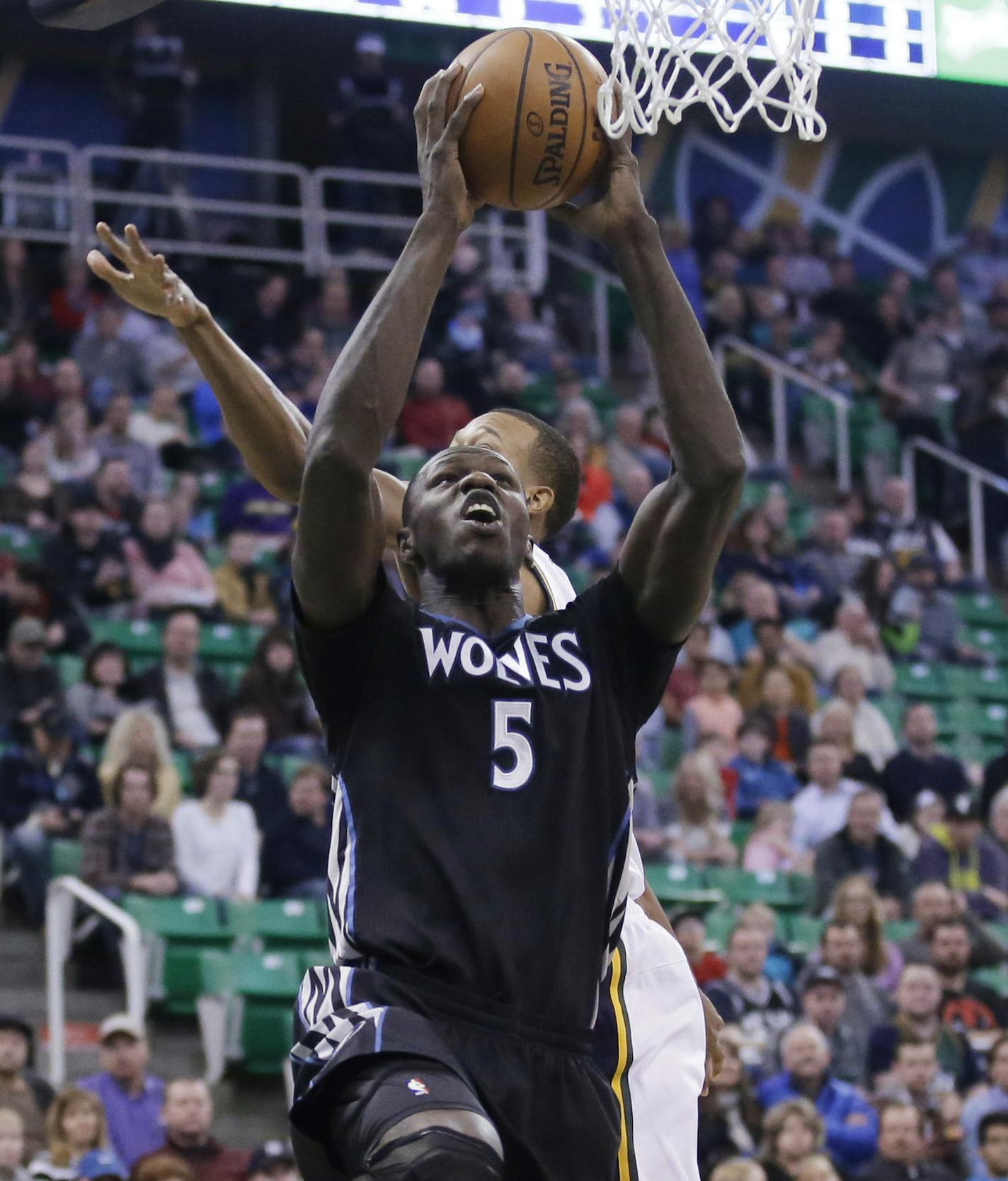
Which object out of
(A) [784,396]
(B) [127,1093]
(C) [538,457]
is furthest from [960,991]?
(A) [784,396]

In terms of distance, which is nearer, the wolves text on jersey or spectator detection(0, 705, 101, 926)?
the wolves text on jersey

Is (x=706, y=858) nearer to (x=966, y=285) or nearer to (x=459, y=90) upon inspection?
(x=459, y=90)

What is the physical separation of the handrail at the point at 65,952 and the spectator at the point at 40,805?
344 millimetres

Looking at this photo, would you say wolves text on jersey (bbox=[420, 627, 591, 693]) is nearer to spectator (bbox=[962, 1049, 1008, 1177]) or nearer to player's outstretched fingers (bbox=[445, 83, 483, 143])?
player's outstretched fingers (bbox=[445, 83, 483, 143])

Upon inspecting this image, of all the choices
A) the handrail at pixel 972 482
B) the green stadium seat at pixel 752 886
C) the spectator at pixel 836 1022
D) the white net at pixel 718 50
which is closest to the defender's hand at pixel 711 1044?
the white net at pixel 718 50

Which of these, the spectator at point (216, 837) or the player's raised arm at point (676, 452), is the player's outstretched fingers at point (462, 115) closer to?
the player's raised arm at point (676, 452)

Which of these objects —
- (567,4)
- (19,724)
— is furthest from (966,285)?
(19,724)

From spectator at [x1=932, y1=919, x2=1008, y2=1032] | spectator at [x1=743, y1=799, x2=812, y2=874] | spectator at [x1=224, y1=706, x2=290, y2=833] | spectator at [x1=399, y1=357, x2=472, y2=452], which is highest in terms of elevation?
spectator at [x1=399, y1=357, x2=472, y2=452]

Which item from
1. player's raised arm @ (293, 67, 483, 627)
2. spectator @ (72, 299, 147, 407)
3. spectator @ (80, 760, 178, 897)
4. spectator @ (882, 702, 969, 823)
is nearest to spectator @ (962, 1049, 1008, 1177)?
spectator @ (882, 702, 969, 823)

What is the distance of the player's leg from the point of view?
300 centimetres

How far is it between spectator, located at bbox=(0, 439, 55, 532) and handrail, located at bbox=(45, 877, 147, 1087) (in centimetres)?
308

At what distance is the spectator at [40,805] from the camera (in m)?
9.29

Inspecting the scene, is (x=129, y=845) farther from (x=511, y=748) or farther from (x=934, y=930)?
(x=511, y=748)

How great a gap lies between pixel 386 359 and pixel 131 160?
12128 millimetres
